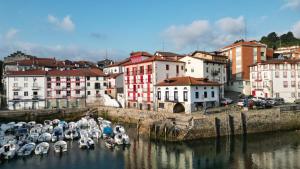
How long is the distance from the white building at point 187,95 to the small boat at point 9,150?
85.1 ft

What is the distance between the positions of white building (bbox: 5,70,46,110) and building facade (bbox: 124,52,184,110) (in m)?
21.9

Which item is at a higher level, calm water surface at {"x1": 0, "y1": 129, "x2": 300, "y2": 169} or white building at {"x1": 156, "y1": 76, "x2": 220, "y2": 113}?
white building at {"x1": 156, "y1": 76, "x2": 220, "y2": 113}

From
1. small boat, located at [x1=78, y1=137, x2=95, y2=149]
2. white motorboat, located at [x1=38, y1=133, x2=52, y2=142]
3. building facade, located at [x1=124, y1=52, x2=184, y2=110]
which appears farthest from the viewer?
building facade, located at [x1=124, y1=52, x2=184, y2=110]

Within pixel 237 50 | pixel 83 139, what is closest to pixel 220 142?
pixel 83 139

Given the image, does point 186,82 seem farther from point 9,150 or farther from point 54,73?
point 54,73

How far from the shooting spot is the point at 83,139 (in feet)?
136

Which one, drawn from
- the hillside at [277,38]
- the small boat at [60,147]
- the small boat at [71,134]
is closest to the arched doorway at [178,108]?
the small boat at [71,134]

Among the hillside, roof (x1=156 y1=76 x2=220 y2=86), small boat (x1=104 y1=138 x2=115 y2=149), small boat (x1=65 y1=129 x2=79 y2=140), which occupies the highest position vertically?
the hillside

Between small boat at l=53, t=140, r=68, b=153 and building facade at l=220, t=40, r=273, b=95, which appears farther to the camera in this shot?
building facade at l=220, t=40, r=273, b=95

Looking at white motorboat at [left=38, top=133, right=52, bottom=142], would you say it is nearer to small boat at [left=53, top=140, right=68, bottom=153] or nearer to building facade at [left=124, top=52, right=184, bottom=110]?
small boat at [left=53, top=140, right=68, bottom=153]

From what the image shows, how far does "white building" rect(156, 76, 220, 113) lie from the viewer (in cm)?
4922

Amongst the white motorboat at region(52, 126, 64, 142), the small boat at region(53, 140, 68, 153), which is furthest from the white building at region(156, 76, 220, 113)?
the small boat at region(53, 140, 68, 153)

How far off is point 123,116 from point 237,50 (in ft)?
118

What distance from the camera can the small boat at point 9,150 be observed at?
116 feet
